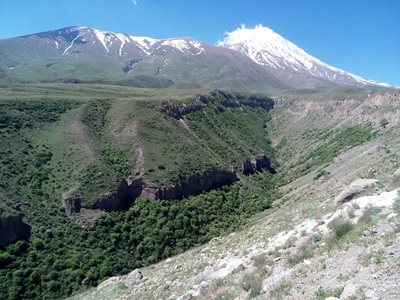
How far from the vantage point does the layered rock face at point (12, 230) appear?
3791 cm

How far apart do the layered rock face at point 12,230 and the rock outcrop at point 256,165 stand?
1636 inches

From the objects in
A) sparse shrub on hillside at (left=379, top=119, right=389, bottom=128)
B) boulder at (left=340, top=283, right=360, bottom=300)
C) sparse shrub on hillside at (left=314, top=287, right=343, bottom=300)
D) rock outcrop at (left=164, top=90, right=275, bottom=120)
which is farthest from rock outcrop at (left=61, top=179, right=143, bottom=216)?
sparse shrub on hillside at (left=379, top=119, right=389, bottom=128)

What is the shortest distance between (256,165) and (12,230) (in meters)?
48.9

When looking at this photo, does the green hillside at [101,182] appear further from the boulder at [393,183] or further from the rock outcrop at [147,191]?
the boulder at [393,183]

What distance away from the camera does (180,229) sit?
47.2 metres

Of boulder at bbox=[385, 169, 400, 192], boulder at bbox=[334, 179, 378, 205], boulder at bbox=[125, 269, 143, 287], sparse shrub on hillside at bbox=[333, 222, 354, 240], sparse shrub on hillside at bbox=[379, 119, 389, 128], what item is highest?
sparse shrub on hillside at bbox=[379, 119, 389, 128]

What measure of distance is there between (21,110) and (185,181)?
101 ft

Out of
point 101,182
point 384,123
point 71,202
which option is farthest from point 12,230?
point 384,123

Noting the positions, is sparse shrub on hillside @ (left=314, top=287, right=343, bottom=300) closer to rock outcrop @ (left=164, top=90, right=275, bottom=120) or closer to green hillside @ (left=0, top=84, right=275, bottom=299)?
green hillside @ (left=0, top=84, right=275, bottom=299)

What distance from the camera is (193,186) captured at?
56938 millimetres

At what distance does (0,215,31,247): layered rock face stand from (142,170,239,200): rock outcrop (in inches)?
658

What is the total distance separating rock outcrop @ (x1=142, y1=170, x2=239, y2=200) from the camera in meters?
51.9

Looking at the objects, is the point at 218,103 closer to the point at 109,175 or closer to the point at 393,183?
the point at 109,175

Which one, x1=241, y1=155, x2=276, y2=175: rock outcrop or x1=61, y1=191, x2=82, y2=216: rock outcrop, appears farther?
x1=241, y1=155, x2=276, y2=175: rock outcrop
